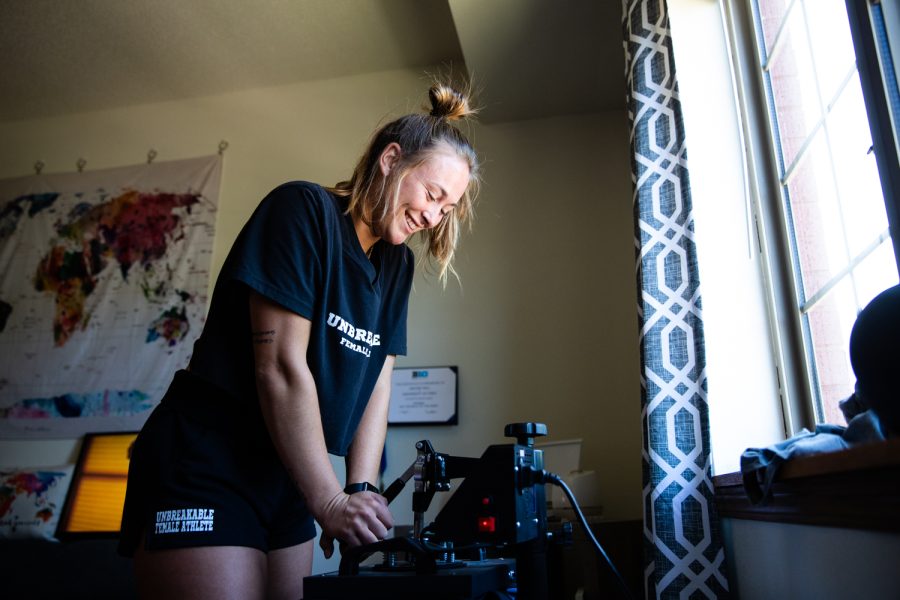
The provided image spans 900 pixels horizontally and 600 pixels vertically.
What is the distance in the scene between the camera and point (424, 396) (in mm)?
2799

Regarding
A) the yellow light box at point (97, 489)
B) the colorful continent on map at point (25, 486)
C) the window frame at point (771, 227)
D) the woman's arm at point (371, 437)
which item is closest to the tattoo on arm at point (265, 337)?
the woman's arm at point (371, 437)

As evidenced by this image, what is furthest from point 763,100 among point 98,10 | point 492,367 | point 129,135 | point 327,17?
point 129,135

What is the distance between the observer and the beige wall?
270 centimetres

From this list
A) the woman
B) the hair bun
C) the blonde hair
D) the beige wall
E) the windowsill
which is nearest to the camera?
the windowsill

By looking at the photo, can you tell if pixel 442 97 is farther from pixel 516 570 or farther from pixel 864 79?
pixel 516 570

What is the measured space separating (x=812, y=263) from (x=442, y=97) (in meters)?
0.94

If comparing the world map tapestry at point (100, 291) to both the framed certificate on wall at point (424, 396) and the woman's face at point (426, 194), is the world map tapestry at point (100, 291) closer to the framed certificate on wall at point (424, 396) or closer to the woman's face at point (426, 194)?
the framed certificate on wall at point (424, 396)

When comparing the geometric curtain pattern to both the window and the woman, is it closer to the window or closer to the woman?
the window

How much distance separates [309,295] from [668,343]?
99cm

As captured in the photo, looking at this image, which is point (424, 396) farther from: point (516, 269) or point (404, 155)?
point (404, 155)

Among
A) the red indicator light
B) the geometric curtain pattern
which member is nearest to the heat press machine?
the red indicator light

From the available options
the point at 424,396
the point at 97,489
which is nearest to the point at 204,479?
the point at 424,396

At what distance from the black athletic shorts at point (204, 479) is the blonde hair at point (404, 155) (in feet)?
1.38

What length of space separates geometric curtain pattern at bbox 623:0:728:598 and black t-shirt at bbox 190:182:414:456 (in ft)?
2.55
